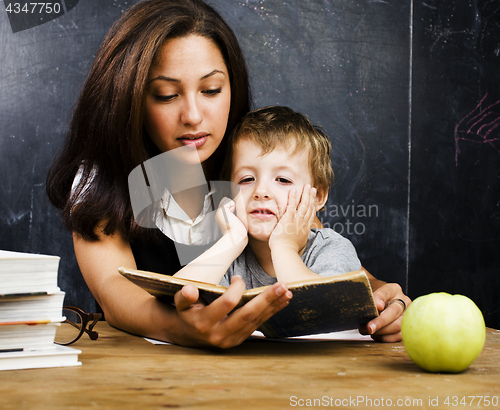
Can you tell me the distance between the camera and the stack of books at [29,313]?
63cm

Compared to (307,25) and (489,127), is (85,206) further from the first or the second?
(489,127)

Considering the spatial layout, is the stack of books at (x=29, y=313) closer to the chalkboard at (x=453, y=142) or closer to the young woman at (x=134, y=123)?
the young woman at (x=134, y=123)

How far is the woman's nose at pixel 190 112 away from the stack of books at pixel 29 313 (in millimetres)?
636

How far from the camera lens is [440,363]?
611mm

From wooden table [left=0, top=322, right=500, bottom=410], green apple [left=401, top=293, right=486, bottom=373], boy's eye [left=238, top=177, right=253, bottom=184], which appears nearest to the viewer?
wooden table [left=0, top=322, right=500, bottom=410]

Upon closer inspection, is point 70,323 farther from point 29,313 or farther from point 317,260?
point 317,260

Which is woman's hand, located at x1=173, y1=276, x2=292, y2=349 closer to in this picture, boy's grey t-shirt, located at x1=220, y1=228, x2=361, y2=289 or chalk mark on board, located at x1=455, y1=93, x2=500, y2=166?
boy's grey t-shirt, located at x1=220, y1=228, x2=361, y2=289

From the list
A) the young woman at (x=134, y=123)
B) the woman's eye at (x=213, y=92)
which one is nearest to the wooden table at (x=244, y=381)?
the young woman at (x=134, y=123)

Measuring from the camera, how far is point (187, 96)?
121cm

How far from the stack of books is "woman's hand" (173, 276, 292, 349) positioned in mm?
177

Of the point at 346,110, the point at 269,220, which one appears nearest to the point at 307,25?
the point at 346,110

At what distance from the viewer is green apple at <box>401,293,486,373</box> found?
1.97 feet

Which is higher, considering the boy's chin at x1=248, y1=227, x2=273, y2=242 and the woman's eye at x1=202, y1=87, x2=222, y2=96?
the woman's eye at x1=202, y1=87, x2=222, y2=96

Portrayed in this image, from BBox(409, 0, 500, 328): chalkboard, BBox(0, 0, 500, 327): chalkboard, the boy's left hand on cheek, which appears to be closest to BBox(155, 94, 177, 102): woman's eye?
the boy's left hand on cheek
